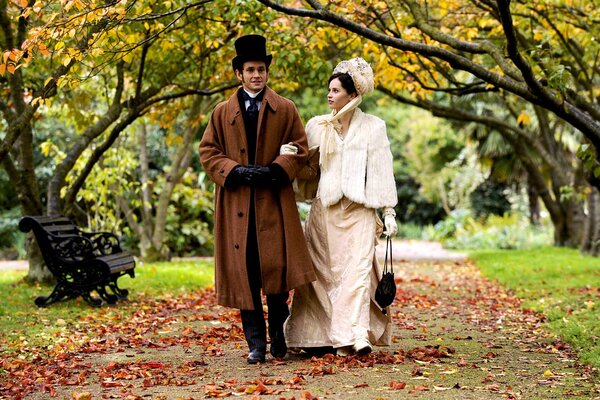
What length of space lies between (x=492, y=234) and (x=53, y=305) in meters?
16.8

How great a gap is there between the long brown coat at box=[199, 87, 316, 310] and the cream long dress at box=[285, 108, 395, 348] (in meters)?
0.26

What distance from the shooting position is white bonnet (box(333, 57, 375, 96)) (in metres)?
7.02

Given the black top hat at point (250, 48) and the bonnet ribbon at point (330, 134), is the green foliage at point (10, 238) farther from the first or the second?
the black top hat at point (250, 48)

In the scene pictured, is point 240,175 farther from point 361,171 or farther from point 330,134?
point 361,171

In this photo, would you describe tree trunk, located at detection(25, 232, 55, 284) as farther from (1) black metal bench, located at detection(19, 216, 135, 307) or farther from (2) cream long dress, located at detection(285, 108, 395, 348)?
(2) cream long dress, located at detection(285, 108, 395, 348)

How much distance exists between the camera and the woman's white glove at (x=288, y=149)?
6773 mm

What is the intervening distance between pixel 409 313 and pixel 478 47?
11.7 ft

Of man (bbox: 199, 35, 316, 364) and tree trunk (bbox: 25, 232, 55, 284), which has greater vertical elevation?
man (bbox: 199, 35, 316, 364)

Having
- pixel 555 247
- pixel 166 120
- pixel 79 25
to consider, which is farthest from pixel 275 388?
pixel 555 247

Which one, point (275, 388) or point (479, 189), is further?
point (479, 189)

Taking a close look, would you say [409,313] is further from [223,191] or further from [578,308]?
[223,191]

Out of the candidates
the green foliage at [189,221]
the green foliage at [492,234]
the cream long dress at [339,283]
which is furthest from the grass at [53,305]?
the green foliage at [492,234]

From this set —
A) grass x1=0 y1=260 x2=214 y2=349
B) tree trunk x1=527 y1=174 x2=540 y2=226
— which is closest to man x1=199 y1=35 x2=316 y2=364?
grass x1=0 y1=260 x2=214 y2=349

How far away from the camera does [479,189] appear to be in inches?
1302
